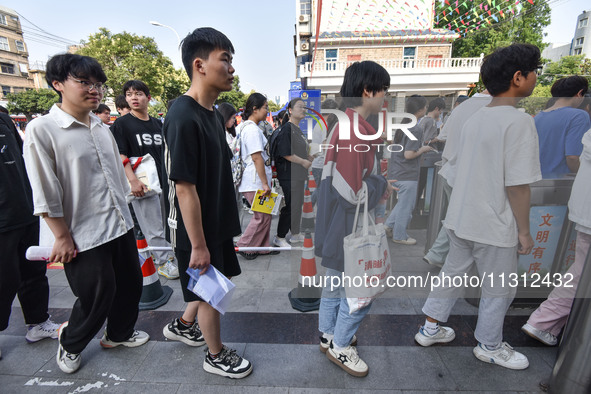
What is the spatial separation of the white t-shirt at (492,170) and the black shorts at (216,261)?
1555 mm

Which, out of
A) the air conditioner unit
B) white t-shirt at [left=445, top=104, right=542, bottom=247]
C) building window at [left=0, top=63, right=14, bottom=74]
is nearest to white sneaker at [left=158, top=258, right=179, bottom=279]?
white t-shirt at [left=445, top=104, right=542, bottom=247]

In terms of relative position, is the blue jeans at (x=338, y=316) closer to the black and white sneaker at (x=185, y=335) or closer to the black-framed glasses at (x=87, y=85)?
the black and white sneaker at (x=185, y=335)

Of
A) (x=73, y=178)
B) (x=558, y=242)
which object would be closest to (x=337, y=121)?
(x=73, y=178)

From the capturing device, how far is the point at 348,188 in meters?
1.69

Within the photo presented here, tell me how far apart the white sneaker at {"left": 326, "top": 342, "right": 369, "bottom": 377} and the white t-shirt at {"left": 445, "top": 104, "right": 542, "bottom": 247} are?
3.53 feet

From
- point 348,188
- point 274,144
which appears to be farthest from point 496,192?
point 274,144

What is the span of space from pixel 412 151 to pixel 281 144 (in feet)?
5.56

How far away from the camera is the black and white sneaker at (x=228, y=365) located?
196 cm

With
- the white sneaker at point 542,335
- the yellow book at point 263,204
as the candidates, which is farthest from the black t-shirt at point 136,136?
the white sneaker at point 542,335

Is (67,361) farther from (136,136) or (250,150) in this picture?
(250,150)

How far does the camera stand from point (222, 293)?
1.71m

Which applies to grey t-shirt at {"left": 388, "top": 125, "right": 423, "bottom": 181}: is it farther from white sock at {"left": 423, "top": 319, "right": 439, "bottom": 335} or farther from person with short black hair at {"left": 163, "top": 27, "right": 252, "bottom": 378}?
person with short black hair at {"left": 163, "top": 27, "right": 252, "bottom": 378}

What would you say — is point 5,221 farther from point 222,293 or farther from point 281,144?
point 281,144

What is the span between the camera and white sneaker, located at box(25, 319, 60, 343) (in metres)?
2.33
